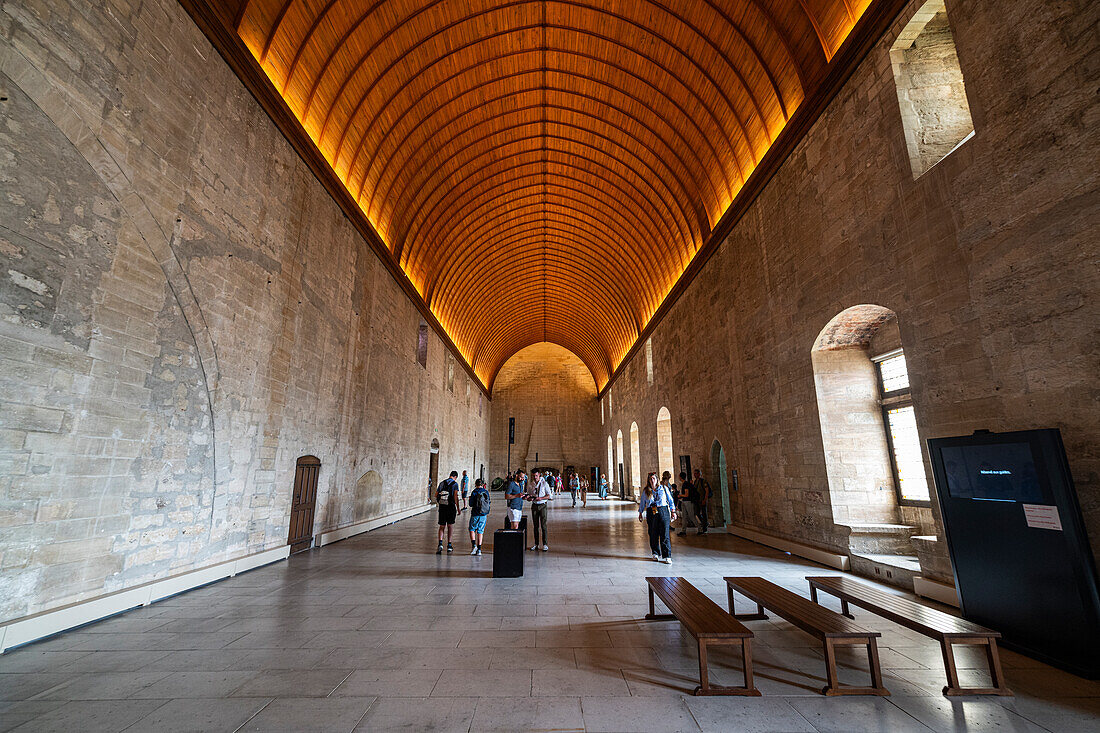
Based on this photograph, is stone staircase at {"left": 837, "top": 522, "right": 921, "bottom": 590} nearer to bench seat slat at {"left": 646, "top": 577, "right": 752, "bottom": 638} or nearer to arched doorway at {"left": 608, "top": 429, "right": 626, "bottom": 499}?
bench seat slat at {"left": 646, "top": 577, "right": 752, "bottom": 638}

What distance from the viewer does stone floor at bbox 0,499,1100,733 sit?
2.75 m

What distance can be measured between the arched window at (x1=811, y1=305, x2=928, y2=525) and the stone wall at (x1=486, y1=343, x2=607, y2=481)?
28.5m

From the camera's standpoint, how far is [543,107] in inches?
523

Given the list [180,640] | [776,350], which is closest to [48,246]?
[180,640]

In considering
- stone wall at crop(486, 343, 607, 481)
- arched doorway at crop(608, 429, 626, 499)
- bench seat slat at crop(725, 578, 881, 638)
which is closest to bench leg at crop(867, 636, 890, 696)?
bench seat slat at crop(725, 578, 881, 638)

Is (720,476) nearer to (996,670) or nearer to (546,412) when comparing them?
(996,670)

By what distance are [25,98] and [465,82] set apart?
30.3 ft

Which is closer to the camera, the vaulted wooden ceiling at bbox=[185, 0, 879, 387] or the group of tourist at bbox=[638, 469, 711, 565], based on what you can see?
the group of tourist at bbox=[638, 469, 711, 565]

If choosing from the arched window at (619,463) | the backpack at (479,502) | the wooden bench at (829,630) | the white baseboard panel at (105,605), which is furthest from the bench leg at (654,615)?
the arched window at (619,463)

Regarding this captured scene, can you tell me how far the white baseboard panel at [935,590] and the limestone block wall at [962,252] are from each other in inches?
62.8

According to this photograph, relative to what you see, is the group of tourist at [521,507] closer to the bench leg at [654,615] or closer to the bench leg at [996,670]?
the bench leg at [654,615]

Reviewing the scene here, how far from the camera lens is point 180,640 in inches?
161

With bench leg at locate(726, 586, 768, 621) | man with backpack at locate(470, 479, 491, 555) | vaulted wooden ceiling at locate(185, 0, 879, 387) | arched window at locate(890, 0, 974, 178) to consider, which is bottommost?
bench leg at locate(726, 586, 768, 621)

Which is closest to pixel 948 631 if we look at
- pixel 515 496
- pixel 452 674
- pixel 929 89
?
pixel 452 674
